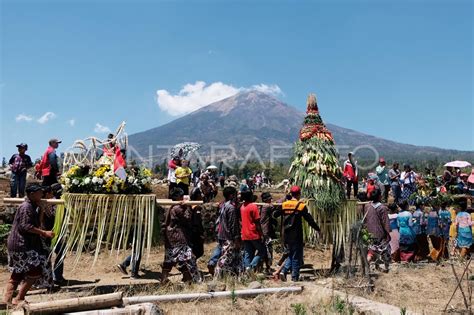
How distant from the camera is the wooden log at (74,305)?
4926 millimetres

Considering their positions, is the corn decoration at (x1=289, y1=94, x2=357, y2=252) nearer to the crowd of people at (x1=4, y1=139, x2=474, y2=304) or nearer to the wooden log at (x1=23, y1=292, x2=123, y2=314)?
the crowd of people at (x1=4, y1=139, x2=474, y2=304)

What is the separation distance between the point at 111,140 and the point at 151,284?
2.38 metres

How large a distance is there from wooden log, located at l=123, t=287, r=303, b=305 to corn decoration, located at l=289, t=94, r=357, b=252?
1.93m

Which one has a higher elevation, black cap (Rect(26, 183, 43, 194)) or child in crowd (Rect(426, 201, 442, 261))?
black cap (Rect(26, 183, 43, 194))

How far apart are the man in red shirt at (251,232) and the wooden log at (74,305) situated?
276 centimetres

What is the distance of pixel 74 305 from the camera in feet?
16.8

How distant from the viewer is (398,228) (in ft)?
32.0

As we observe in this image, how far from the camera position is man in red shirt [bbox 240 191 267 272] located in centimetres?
760

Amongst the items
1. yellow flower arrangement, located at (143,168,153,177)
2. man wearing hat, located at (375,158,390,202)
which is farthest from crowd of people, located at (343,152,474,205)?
yellow flower arrangement, located at (143,168,153,177)

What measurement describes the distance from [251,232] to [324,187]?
163 centimetres

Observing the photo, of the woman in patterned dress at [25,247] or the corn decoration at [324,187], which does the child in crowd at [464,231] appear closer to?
Result: the corn decoration at [324,187]

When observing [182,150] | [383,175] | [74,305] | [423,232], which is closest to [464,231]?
[423,232]

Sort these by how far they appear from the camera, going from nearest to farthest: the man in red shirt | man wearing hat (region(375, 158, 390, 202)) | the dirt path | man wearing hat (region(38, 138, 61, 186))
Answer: the dirt path → the man in red shirt → man wearing hat (region(38, 138, 61, 186)) → man wearing hat (region(375, 158, 390, 202))

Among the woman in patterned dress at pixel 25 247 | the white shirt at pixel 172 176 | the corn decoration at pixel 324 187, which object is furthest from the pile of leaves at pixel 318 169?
the woman in patterned dress at pixel 25 247
